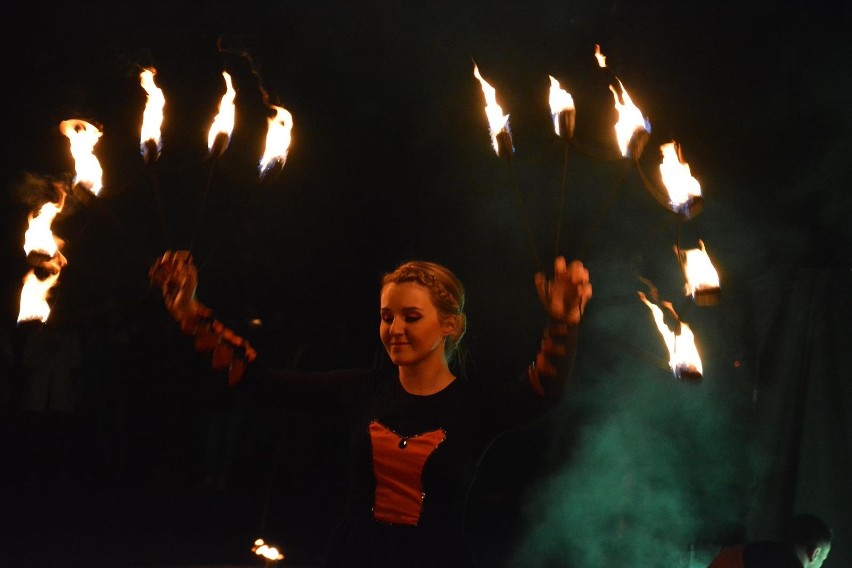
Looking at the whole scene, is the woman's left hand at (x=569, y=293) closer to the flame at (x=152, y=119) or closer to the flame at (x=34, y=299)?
the flame at (x=152, y=119)

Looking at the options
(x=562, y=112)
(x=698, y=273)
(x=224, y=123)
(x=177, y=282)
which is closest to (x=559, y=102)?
(x=562, y=112)

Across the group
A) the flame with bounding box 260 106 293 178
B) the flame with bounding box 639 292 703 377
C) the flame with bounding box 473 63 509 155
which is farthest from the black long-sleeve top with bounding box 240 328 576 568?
the flame with bounding box 260 106 293 178

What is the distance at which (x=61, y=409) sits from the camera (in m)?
8.22

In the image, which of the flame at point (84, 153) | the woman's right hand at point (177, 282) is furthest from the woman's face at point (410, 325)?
the flame at point (84, 153)

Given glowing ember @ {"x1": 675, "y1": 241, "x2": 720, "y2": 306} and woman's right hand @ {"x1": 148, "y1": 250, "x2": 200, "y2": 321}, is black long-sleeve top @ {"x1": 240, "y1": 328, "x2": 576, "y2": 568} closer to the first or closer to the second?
glowing ember @ {"x1": 675, "y1": 241, "x2": 720, "y2": 306}

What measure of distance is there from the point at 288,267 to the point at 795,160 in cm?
595

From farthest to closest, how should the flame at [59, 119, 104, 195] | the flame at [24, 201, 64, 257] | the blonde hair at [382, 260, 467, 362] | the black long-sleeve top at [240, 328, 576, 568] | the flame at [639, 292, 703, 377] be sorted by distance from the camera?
the flame at [59, 119, 104, 195] → the flame at [24, 201, 64, 257] → the blonde hair at [382, 260, 467, 362] → the flame at [639, 292, 703, 377] → the black long-sleeve top at [240, 328, 576, 568]

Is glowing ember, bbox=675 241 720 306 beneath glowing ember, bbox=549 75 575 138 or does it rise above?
beneath

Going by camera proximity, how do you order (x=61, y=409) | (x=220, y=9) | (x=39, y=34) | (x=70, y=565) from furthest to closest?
1. (x=61, y=409)
2. (x=39, y=34)
3. (x=220, y=9)
4. (x=70, y=565)

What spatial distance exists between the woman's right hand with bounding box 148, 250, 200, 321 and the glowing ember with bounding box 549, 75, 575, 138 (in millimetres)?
1530

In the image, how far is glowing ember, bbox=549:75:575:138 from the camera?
3.18 m

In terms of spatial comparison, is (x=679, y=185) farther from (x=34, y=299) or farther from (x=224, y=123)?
(x=34, y=299)

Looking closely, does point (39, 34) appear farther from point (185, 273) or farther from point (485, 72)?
point (185, 273)

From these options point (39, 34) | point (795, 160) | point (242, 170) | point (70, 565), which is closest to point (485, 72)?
point (795, 160)
